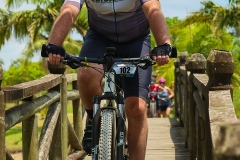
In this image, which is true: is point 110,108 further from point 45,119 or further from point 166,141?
point 166,141

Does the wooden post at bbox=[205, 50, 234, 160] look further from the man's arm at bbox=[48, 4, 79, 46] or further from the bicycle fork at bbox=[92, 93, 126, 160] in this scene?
the man's arm at bbox=[48, 4, 79, 46]

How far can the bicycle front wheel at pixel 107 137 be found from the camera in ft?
9.48

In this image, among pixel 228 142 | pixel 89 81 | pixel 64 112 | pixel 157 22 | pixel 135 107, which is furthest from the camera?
pixel 64 112

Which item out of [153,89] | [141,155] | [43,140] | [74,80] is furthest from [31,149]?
[153,89]

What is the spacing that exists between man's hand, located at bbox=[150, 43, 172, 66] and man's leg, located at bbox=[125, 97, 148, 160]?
1.90 ft

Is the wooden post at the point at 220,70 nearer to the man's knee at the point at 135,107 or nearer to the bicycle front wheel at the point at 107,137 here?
the man's knee at the point at 135,107

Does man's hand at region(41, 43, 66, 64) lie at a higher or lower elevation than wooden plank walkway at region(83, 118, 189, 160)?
Result: higher

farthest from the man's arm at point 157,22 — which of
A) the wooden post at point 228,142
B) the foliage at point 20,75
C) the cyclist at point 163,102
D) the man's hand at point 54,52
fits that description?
the foliage at point 20,75

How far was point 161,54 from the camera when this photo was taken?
9.92ft

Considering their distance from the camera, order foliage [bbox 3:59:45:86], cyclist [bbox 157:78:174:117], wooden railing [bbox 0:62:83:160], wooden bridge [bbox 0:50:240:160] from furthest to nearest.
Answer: foliage [bbox 3:59:45:86]
cyclist [bbox 157:78:174:117]
wooden railing [bbox 0:62:83:160]
wooden bridge [bbox 0:50:240:160]

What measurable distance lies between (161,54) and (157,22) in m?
0.43

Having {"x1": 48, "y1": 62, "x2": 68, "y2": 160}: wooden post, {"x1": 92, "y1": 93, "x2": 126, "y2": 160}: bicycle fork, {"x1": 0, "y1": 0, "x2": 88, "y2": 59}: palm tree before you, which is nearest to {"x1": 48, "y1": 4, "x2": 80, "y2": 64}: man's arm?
{"x1": 92, "y1": 93, "x2": 126, "y2": 160}: bicycle fork

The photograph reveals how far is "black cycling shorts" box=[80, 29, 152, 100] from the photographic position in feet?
11.8


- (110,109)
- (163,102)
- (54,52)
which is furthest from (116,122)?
(163,102)
